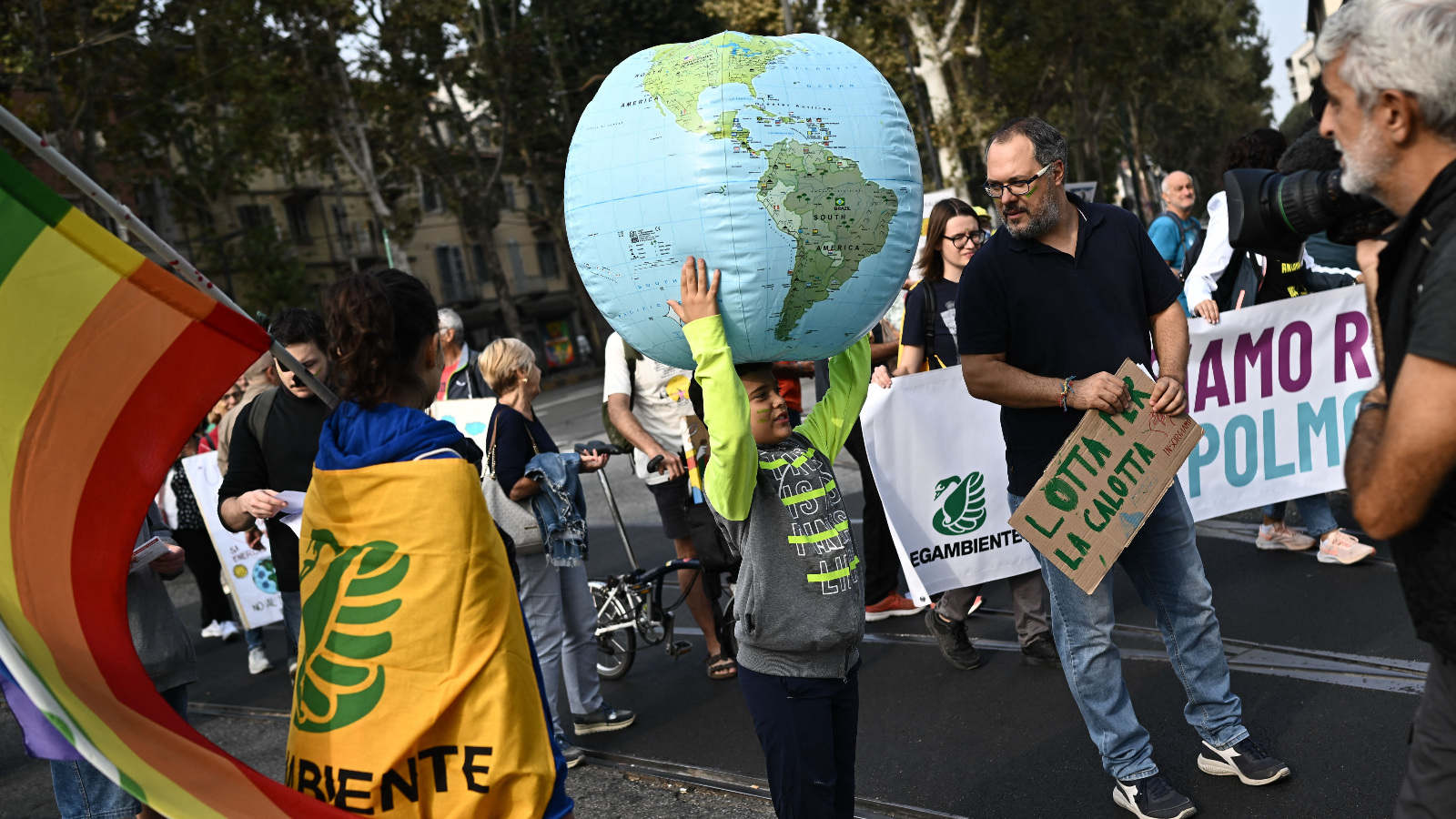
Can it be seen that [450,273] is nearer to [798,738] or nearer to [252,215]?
[252,215]

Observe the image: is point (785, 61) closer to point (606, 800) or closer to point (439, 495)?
point (439, 495)

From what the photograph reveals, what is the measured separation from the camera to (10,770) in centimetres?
542

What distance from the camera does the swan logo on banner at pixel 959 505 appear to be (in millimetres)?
5195

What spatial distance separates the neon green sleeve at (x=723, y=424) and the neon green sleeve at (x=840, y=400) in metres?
0.34

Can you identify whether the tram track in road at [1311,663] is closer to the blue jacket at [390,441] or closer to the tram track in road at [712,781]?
the tram track in road at [712,781]

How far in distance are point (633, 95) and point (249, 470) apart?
240 cm

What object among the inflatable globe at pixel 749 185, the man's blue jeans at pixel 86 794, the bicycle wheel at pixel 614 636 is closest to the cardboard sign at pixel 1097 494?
the inflatable globe at pixel 749 185

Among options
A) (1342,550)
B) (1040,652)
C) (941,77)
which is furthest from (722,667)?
(941,77)

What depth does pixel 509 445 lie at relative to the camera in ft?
14.8

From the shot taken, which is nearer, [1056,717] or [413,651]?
[413,651]

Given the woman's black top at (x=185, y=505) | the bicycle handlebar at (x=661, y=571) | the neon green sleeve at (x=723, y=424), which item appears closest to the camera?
the neon green sleeve at (x=723, y=424)

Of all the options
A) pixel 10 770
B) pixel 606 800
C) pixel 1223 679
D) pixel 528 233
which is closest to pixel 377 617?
pixel 606 800

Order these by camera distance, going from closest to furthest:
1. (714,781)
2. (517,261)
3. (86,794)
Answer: (86,794) → (714,781) → (517,261)

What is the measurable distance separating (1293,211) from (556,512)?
3107mm
